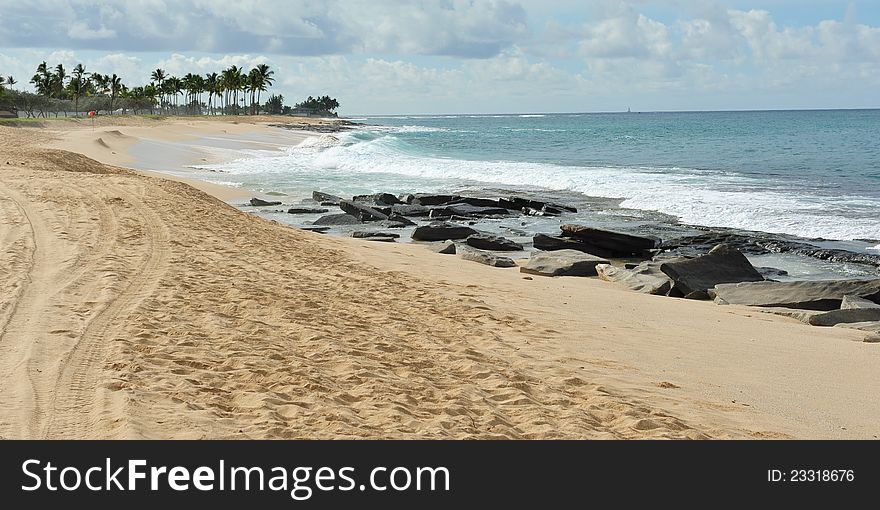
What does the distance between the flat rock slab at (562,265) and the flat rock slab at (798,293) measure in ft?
7.92

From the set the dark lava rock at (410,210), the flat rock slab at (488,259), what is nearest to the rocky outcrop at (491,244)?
the flat rock slab at (488,259)

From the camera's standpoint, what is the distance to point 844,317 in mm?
10188

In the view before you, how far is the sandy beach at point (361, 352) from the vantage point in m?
5.49

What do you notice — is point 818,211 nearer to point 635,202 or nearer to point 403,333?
point 635,202

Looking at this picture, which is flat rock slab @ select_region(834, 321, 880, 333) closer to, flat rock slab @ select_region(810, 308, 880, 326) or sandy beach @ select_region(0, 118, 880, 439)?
flat rock slab @ select_region(810, 308, 880, 326)

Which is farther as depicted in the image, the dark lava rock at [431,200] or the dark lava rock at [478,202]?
the dark lava rock at [431,200]

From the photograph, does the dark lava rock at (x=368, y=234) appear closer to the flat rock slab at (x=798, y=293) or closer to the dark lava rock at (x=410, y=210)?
the dark lava rock at (x=410, y=210)

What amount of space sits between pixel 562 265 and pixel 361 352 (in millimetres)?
7104

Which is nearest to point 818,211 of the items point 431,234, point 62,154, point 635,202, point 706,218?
point 706,218

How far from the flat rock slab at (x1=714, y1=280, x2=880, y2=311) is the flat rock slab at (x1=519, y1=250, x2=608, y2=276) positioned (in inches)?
95.0

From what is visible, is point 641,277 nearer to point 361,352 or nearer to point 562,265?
point 562,265

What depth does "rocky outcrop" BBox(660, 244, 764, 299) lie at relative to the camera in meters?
12.3

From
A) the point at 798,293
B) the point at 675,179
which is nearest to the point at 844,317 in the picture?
the point at 798,293

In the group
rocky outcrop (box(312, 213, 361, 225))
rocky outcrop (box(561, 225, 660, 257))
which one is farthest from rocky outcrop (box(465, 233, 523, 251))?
rocky outcrop (box(312, 213, 361, 225))
